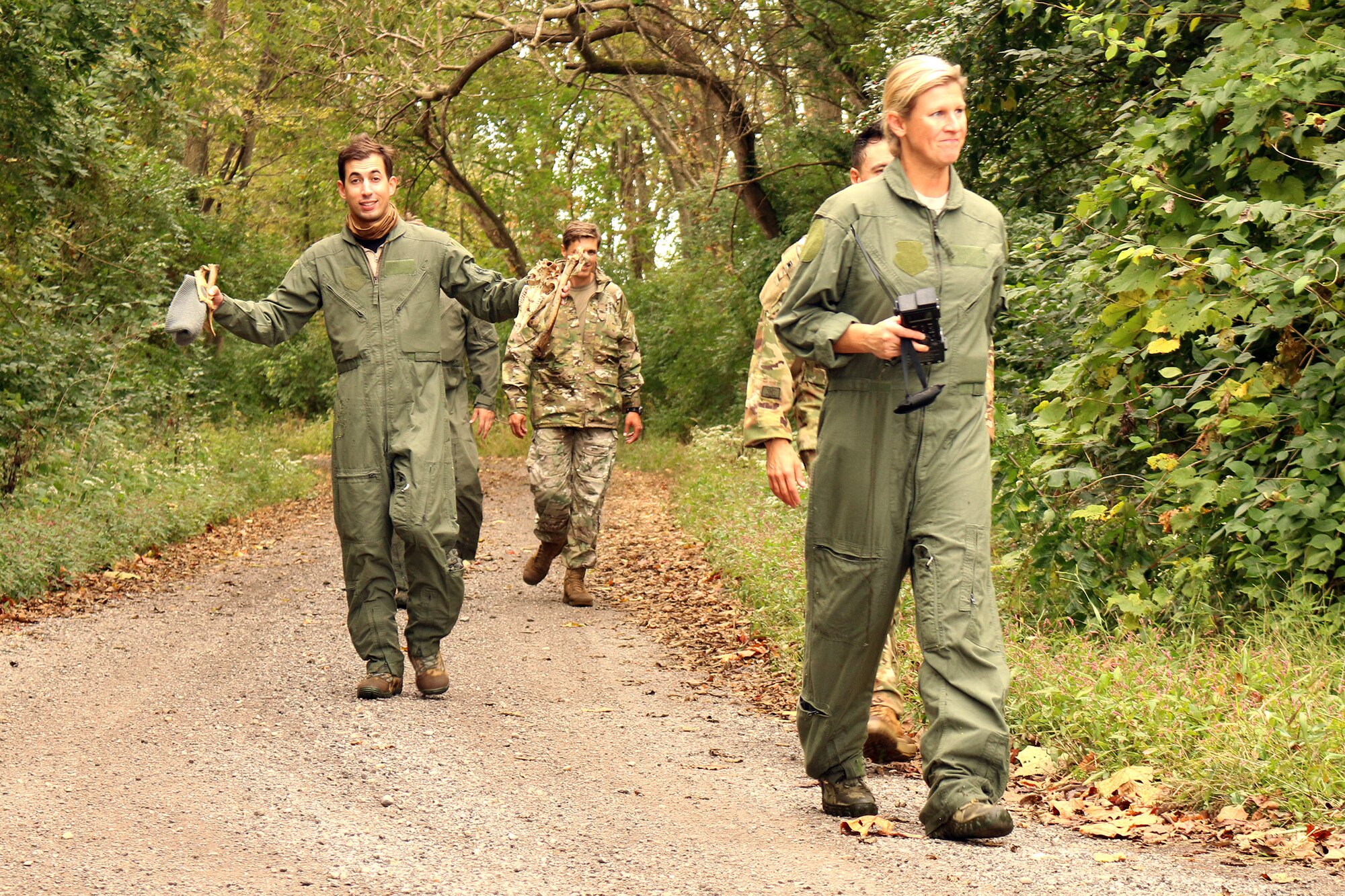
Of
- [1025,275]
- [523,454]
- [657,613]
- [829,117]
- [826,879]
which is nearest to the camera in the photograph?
[826,879]

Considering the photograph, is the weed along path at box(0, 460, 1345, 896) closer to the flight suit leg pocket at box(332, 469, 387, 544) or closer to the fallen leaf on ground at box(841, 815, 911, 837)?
→ the fallen leaf on ground at box(841, 815, 911, 837)

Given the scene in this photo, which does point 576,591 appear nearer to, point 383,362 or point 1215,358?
point 383,362

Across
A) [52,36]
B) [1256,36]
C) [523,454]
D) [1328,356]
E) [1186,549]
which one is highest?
[52,36]

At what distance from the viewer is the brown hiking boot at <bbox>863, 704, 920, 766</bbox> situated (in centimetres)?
544

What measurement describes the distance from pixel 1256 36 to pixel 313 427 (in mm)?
23091

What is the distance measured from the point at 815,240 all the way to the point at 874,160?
4.02 feet

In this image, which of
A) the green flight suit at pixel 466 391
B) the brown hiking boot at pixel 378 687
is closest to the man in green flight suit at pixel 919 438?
the brown hiking boot at pixel 378 687

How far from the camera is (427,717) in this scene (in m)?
6.25

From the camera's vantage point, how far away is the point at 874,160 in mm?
5562

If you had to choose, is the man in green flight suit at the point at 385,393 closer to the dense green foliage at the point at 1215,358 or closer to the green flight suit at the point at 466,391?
→ the green flight suit at the point at 466,391

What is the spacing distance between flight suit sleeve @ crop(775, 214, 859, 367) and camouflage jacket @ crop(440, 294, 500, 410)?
501cm

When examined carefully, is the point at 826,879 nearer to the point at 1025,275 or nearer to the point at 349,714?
the point at 349,714

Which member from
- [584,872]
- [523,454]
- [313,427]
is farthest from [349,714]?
[313,427]

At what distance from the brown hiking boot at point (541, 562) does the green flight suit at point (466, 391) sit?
0.68m
